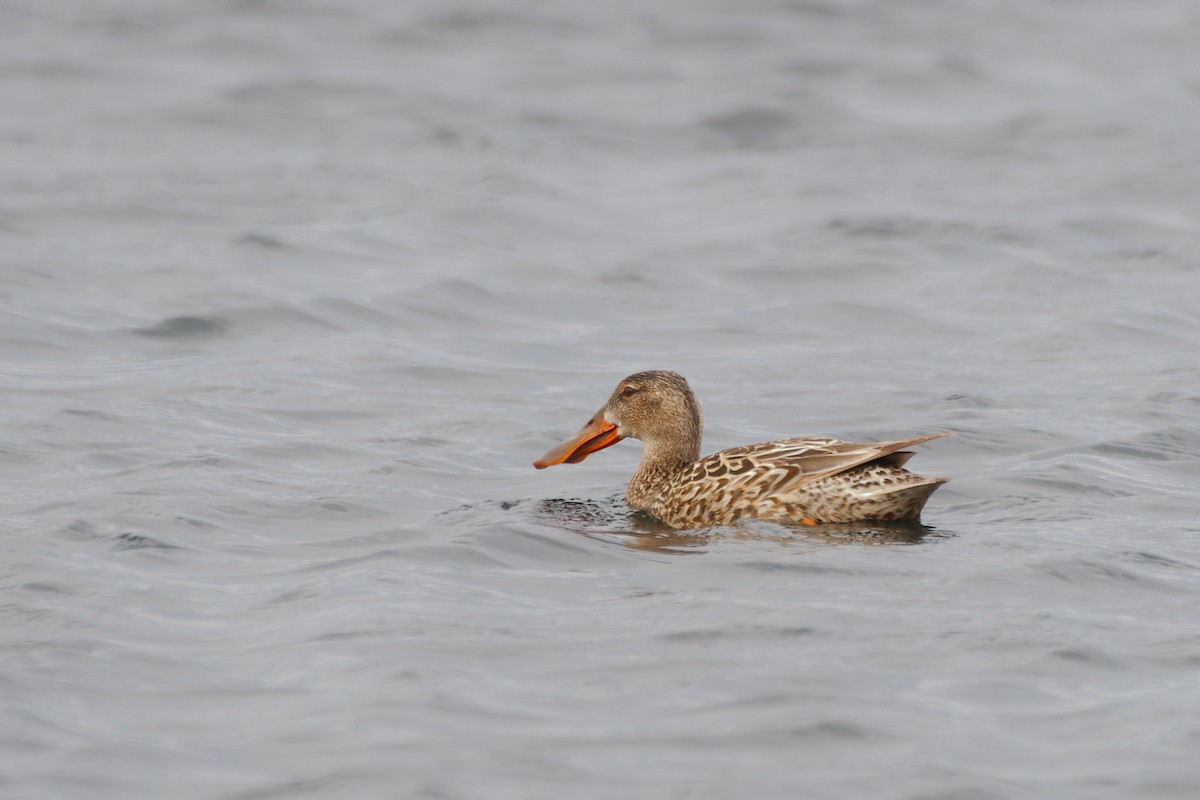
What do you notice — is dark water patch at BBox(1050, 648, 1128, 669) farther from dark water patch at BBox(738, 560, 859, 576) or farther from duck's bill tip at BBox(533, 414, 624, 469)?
duck's bill tip at BBox(533, 414, 624, 469)

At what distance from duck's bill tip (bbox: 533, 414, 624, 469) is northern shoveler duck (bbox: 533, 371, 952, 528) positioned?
0.01m

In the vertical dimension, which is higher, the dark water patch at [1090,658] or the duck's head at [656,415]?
the duck's head at [656,415]

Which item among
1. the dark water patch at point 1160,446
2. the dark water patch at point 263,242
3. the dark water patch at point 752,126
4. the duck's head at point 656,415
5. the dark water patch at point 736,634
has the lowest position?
the dark water patch at point 736,634

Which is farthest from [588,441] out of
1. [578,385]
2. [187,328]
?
[187,328]

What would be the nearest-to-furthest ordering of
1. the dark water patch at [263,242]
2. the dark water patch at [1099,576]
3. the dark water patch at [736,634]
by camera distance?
1. the dark water patch at [736,634]
2. the dark water patch at [1099,576]
3. the dark water patch at [263,242]

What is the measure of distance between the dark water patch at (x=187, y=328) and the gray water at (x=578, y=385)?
0.04m

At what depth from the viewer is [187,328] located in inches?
553

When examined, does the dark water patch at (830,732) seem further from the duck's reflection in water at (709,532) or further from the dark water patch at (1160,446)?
the dark water patch at (1160,446)

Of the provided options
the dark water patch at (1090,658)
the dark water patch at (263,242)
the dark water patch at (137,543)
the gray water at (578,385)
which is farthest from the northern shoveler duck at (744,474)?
the dark water patch at (263,242)

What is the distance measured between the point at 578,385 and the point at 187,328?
3.04 meters

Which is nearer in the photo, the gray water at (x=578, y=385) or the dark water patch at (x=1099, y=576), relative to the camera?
the gray water at (x=578, y=385)

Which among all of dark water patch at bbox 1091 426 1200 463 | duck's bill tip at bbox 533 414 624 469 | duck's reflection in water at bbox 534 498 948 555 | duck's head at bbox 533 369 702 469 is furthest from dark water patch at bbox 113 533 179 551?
dark water patch at bbox 1091 426 1200 463

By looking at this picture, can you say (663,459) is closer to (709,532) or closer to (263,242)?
(709,532)

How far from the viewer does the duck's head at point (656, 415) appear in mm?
10391
